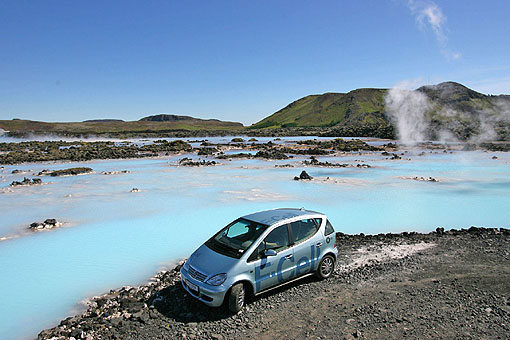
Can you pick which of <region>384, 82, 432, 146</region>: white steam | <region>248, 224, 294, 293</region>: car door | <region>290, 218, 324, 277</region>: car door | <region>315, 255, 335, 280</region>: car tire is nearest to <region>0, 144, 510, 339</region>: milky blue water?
<region>248, 224, 294, 293</region>: car door

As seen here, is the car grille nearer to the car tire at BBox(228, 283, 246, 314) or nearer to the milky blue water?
the car tire at BBox(228, 283, 246, 314)

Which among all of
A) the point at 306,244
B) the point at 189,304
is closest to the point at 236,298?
the point at 189,304

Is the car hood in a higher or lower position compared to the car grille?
higher

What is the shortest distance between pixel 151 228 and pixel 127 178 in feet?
53.9

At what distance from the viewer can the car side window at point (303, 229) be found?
791 centimetres

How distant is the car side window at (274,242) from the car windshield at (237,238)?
0.65ft

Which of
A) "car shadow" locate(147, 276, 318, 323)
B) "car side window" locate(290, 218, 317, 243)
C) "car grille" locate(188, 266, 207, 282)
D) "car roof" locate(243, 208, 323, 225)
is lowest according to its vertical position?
"car shadow" locate(147, 276, 318, 323)

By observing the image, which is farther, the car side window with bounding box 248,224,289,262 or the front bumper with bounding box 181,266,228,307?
the car side window with bounding box 248,224,289,262

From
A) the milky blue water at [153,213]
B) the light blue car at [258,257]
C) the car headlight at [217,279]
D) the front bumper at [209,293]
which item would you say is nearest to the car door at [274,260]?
the light blue car at [258,257]

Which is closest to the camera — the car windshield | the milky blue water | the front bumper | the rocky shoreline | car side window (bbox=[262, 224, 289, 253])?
the rocky shoreline

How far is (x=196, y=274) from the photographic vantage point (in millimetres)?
7148

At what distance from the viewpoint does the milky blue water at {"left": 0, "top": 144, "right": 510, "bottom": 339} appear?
9.77m

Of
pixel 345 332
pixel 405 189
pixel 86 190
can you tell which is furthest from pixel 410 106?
pixel 345 332

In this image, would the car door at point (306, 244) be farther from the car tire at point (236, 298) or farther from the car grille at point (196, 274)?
the car grille at point (196, 274)
